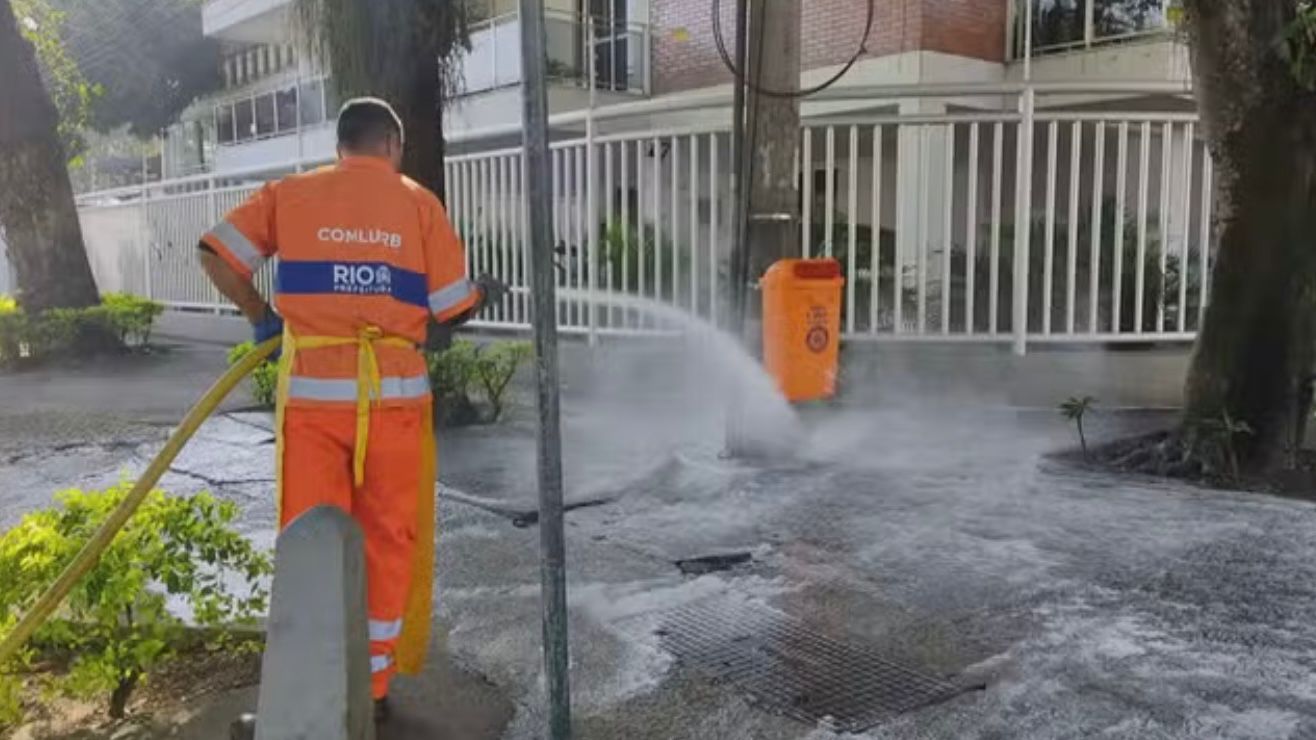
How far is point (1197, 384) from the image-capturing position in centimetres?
634

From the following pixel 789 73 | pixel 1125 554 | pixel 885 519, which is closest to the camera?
pixel 1125 554

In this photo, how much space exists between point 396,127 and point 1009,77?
1215cm

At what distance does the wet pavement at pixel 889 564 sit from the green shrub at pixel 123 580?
0.86 meters

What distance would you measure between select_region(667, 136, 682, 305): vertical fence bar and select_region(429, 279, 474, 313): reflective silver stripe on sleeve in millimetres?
6246

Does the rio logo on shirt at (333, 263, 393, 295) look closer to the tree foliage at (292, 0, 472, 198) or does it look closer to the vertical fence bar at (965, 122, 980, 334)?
the tree foliage at (292, 0, 472, 198)

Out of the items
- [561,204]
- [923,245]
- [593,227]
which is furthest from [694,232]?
[923,245]

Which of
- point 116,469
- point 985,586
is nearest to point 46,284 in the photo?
point 116,469

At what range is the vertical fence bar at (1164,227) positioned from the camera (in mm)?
9000

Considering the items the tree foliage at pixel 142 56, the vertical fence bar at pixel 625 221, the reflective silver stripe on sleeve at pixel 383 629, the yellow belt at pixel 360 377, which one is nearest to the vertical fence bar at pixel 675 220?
the vertical fence bar at pixel 625 221

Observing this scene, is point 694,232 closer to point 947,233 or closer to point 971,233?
point 947,233

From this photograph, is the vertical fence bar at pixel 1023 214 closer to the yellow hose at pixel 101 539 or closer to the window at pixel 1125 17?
the window at pixel 1125 17

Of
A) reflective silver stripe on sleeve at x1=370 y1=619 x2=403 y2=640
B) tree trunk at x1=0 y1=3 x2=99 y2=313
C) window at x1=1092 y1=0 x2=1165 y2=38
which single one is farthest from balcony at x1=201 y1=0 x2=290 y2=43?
reflective silver stripe on sleeve at x1=370 y1=619 x2=403 y2=640

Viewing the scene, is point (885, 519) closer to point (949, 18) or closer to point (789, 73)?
point (789, 73)

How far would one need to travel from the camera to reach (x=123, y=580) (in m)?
3.43
